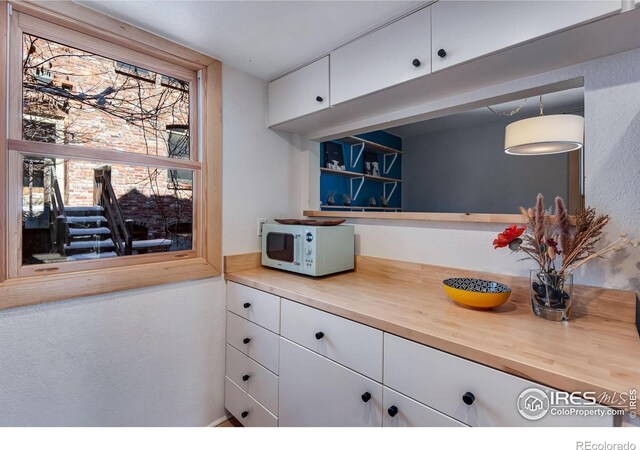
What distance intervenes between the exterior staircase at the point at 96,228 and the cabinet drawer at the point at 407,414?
1.42 metres

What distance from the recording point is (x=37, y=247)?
4.29ft

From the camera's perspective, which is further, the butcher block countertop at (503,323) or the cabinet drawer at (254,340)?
the cabinet drawer at (254,340)

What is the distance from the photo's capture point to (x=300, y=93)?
1781 millimetres

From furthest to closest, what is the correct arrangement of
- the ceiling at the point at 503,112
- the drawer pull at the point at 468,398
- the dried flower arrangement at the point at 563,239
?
the ceiling at the point at 503,112
the dried flower arrangement at the point at 563,239
the drawer pull at the point at 468,398

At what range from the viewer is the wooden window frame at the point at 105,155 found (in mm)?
1202

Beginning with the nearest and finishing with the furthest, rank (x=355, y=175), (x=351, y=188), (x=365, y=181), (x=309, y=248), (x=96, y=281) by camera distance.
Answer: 1. (x=96, y=281)
2. (x=309, y=248)
3. (x=355, y=175)
4. (x=351, y=188)
5. (x=365, y=181)

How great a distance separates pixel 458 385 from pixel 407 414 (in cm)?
23

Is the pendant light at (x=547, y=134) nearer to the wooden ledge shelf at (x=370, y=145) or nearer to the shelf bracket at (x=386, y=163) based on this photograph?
the wooden ledge shelf at (x=370, y=145)

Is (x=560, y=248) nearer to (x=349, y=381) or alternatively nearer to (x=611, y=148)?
(x=611, y=148)

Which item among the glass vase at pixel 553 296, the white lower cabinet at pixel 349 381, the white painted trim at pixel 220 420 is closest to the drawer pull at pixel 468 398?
the white lower cabinet at pixel 349 381

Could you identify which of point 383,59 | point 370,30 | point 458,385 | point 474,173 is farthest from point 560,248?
point 474,173

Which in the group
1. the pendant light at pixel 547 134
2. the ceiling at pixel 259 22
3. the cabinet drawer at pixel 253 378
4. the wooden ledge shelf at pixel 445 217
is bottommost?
the cabinet drawer at pixel 253 378

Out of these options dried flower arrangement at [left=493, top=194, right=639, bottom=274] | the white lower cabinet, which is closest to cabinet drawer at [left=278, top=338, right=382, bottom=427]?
the white lower cabinet

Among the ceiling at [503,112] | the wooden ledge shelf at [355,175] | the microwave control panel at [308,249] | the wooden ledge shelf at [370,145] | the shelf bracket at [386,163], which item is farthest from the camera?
the shelf bracket at [386,163]
